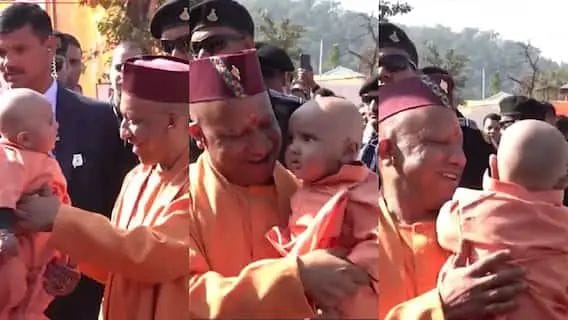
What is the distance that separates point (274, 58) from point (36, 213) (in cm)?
64

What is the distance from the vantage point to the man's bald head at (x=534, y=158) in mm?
1775

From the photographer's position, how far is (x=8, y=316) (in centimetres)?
213

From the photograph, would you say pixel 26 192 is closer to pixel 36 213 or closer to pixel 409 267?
pixel 36 213

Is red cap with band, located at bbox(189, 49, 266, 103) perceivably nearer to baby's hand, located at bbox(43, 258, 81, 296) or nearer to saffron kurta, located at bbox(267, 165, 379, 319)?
saffron kurta, located at bbox(267, 165, 379, 319)

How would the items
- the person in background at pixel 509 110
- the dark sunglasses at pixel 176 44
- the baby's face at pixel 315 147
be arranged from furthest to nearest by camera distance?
the dark sunglasses at pixel 176 44, the person in background at pixel 509 110, the baby's face at pixel 315 147

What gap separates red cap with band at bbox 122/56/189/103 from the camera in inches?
80.4

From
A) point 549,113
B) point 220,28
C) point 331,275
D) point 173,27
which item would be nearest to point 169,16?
point 173,27

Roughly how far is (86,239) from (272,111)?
537mm

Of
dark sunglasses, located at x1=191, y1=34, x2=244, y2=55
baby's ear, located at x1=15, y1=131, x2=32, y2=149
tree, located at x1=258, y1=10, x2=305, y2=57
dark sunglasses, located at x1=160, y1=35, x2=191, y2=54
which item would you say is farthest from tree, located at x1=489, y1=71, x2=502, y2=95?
baby's ear, located at x1=15, y1=131, x2=32, y2=149

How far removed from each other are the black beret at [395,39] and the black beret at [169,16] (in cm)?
44

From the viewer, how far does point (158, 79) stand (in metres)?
2.06

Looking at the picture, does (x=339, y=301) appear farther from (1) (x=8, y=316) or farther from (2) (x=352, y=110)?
(1) (x=8, y=316)

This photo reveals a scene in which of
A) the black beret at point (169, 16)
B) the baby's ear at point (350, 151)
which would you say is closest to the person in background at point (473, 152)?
the baby's ear at point (350, 151)

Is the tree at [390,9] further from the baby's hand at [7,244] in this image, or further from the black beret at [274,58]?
the baby's hand at [7,244]
